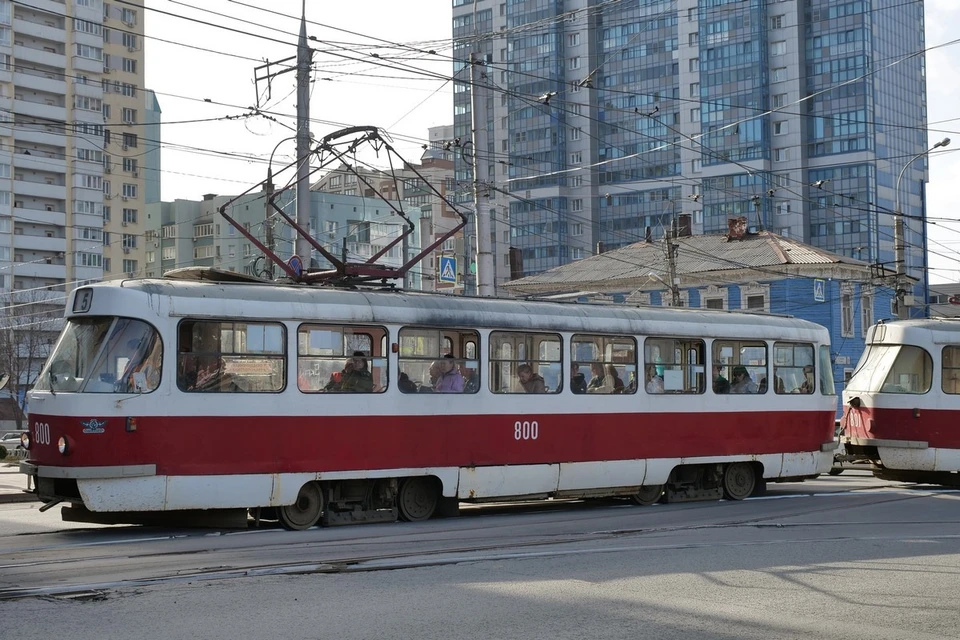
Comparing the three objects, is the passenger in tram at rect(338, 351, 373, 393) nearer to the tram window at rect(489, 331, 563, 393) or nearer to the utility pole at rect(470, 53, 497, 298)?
the tram window at rect(489, 331, 563, 393)

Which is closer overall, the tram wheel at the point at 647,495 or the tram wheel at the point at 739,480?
the tram wheel at the point at 647,495

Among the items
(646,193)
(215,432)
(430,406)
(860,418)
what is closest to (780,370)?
(860,418)

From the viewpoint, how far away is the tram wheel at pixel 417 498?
15735 millimetres

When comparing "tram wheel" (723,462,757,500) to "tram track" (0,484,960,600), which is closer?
"tram track" (0,484,960,600)

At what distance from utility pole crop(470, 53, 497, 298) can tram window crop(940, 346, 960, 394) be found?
8.11 m

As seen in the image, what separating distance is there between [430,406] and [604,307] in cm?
355

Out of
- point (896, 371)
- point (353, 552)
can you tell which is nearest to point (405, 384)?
point (353, 552)

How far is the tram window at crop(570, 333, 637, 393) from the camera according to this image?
57.9 ft

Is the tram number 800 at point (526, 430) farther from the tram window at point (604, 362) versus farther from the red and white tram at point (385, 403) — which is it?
the tram window at point (604, 362)

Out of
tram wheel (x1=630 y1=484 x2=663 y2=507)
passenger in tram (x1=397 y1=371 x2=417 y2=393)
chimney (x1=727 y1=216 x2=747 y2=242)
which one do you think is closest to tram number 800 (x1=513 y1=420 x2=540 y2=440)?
passenger in tram (x1=397 y1=371 x2=417 y2=393)

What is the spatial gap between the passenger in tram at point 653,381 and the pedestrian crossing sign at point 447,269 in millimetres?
13525

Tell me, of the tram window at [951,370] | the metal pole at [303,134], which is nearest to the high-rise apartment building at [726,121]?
the metal pole at [303,134]

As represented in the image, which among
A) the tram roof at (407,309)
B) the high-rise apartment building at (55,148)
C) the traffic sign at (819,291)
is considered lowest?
the tram roof at (407,309)

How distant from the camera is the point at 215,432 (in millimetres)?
13969
